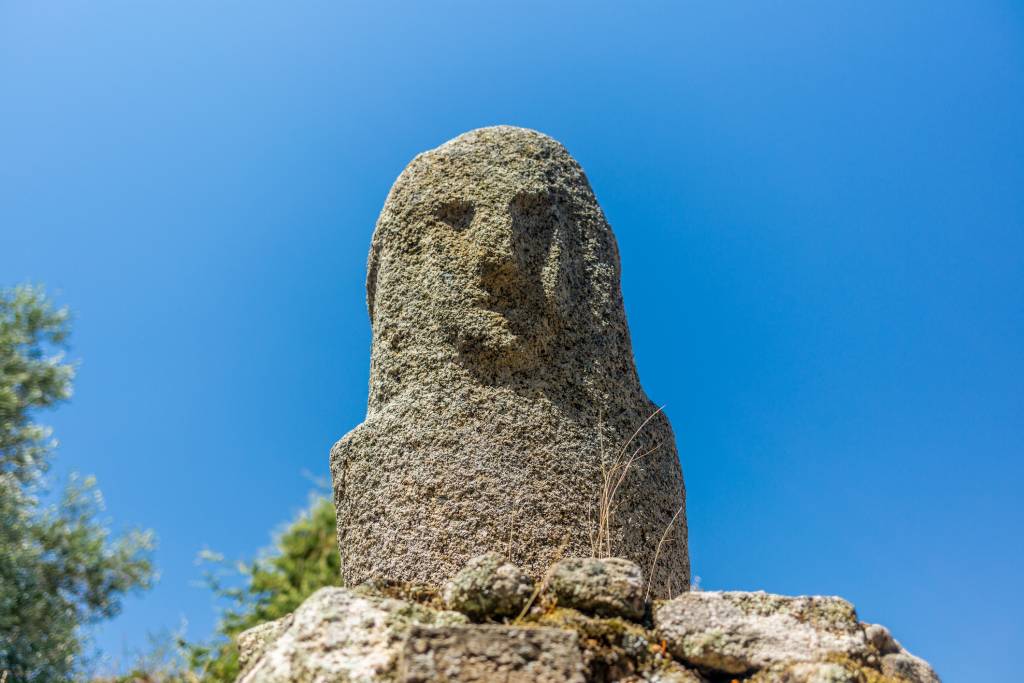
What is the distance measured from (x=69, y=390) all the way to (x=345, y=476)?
11417mm

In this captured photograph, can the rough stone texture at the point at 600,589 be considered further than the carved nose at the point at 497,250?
No

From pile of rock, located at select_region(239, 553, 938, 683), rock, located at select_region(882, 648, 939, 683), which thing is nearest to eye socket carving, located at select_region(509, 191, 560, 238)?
pile of rock, located at select_region(239, 553, 938, 683)

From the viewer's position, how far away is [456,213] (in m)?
4.78

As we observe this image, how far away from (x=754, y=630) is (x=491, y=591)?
37.4 inches

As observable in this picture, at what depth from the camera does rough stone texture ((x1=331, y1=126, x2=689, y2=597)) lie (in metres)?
4.04

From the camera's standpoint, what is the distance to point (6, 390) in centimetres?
1248

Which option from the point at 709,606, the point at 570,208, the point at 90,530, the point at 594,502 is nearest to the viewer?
the point at 709,606

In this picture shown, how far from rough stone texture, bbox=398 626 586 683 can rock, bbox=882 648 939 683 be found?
1.25m

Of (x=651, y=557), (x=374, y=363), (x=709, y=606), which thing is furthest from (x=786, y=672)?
(x=374, y=363)

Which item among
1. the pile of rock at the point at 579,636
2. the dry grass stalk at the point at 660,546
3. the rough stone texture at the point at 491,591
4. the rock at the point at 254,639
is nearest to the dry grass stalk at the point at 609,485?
the dry grass stalk at the point at 660,546

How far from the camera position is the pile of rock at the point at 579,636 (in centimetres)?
253

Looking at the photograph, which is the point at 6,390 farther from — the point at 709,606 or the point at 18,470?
the point at 709,606

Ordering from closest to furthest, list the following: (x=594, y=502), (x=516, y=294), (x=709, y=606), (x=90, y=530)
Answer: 1. (x=709, y=606)
2. (x=594, y=502)
3. (x=516, y=294)
4. (x=90, y=530)

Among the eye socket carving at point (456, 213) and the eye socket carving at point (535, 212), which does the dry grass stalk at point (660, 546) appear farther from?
the eye socket carving at point (456, 213)
